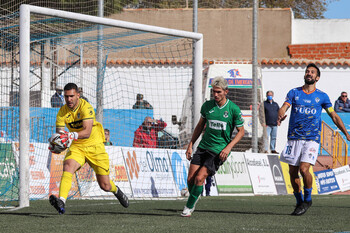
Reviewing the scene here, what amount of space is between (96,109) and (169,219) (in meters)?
6.41

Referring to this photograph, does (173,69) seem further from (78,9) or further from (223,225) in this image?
(223,225)

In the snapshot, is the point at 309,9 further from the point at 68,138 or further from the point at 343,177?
the point at 68,138

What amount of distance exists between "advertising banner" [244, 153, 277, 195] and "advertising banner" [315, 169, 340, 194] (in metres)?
1.52

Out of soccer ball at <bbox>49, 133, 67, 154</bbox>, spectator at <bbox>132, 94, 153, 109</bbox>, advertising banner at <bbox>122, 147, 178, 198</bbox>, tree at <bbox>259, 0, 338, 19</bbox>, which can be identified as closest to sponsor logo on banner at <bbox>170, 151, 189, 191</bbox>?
advertising banner at <bbox>122, 147, 178, 198</bbox>

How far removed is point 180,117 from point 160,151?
3834mm

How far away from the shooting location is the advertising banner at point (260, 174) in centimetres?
1603

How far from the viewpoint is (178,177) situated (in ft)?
47.5

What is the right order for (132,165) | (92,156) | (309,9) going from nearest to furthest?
(92,156)
(132,165)
(309,9)

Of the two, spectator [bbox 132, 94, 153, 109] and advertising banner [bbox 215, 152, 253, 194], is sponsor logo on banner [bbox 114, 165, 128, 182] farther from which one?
advertising banner [bbox 215, 152, 253, 194]

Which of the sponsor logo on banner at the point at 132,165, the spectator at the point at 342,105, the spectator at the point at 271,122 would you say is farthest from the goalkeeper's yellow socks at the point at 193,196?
the spectator at the point at 342,105

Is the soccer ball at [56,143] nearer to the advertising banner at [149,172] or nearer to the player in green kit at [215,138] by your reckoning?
the player in green kit at [215,138]

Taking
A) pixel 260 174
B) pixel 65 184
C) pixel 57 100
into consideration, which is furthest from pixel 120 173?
pixel 65 184

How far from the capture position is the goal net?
36.6 ft

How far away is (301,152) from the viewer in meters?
9.48
